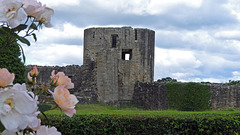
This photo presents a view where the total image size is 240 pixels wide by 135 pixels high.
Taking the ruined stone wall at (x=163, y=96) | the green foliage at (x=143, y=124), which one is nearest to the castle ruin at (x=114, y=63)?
the ruined stone wall at (x=163, y=96)

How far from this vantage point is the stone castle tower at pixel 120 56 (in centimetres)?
2225

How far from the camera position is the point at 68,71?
76.6 feet

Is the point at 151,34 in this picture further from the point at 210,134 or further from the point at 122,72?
the point at 210,134

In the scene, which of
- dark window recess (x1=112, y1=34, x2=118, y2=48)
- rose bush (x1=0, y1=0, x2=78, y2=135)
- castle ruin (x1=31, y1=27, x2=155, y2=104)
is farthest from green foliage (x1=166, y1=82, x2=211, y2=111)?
rose bush (x1=0, y1=0, x2=78, y2=135)

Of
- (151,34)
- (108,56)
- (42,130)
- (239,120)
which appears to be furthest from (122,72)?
(42,130)

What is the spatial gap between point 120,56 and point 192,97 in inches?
290

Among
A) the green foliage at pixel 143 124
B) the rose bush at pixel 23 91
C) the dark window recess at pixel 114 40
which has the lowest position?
the green foliage at pixel 143 124

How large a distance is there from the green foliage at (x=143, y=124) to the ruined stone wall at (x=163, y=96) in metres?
8.72

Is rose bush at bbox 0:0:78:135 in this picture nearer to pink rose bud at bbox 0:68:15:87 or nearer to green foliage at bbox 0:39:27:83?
pink rose bud at bbox 0:68:15:87

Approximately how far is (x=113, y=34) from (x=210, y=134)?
14.7 meters

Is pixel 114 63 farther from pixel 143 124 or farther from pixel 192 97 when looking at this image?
pixel 143 124

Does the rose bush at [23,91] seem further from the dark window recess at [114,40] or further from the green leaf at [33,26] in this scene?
the dark window recess at [114,40]

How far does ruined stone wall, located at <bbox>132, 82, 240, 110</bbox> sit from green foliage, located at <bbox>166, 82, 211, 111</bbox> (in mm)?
529

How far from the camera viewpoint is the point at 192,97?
17.4m
